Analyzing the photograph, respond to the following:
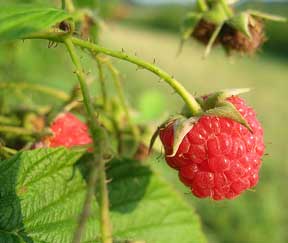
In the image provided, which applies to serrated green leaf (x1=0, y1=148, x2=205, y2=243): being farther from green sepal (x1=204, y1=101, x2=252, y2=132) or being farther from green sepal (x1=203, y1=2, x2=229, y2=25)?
green sepal (x1=203, y1=2, x2=229, y2=25)

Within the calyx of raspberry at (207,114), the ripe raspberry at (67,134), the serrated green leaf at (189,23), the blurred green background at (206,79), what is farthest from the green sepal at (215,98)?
the serrated green leaf at (189,23)

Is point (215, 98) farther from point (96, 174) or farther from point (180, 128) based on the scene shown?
point (96, 174)

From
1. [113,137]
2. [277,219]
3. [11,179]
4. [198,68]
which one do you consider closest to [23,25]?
[11,179]

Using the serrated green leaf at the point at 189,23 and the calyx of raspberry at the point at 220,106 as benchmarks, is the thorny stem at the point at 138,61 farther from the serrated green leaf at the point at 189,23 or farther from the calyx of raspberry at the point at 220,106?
the serrated green leaf at the point at 189,23

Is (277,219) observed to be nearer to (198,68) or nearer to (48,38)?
(48,38)

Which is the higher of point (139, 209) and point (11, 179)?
point (11, 179)

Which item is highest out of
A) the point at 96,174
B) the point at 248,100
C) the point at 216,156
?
the point at 96,174

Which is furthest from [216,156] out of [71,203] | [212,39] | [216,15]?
[216,15]
